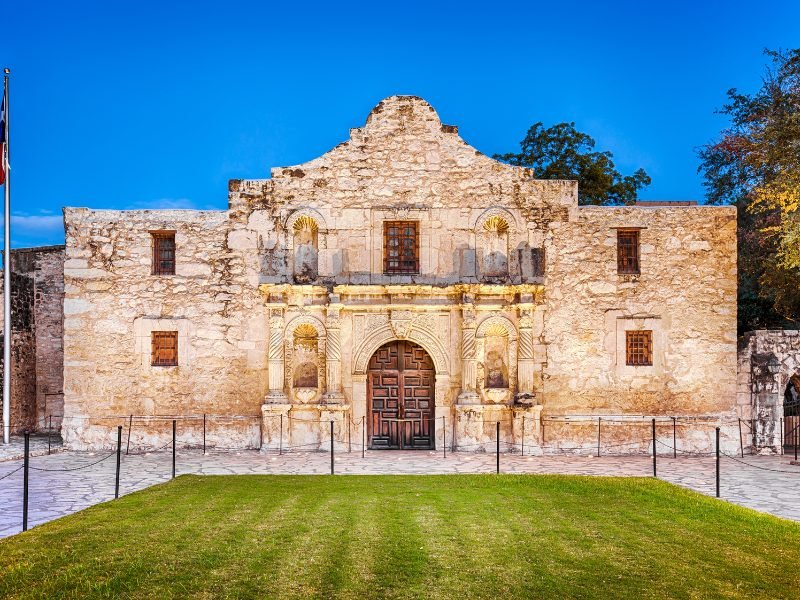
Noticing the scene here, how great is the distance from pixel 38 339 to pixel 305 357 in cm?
Result: 827

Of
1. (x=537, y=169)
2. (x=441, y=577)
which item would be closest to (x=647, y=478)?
(x=441, y=577)

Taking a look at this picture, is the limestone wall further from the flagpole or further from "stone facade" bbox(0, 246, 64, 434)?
"stone facade" bbox(0, 246, 64, 434)

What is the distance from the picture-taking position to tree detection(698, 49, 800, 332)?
48.3 ft

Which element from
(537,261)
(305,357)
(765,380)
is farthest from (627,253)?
(305,357)

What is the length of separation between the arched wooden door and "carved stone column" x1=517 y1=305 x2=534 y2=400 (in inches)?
80.1

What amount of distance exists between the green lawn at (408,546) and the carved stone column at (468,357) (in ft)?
17.7

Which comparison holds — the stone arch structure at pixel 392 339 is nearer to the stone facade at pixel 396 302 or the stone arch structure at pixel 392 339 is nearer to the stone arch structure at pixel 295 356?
the stone facade at pixel 396 302

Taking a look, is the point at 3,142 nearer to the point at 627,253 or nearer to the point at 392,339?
the point at 392,339

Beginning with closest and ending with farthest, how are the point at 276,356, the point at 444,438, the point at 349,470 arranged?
1. the point at 349,470
2. the point at 444,438
3. the point at 276,356

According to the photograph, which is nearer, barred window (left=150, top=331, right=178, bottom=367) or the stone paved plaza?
the stone paved plaza

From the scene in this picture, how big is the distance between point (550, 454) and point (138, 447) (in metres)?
9.55

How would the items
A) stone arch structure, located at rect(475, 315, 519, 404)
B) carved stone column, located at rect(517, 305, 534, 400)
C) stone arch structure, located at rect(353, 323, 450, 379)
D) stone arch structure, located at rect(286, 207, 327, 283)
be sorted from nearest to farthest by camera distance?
carved stone column, located at rect(517, 305, 534, 400)
stone arch structure, located at rect(475, 315, 519, 404)
stone arch structure, located at rect(353, 323, 450, 379)
stone arch structure, located at rect(286, 207, 327, 283)

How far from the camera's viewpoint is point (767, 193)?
14.9m

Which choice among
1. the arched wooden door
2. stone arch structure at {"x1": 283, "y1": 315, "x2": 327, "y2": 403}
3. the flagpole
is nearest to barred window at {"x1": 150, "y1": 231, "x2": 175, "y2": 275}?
stone arch structure at {"x1": 283, "y1": 315, "x2": 327, "y2": 403}
